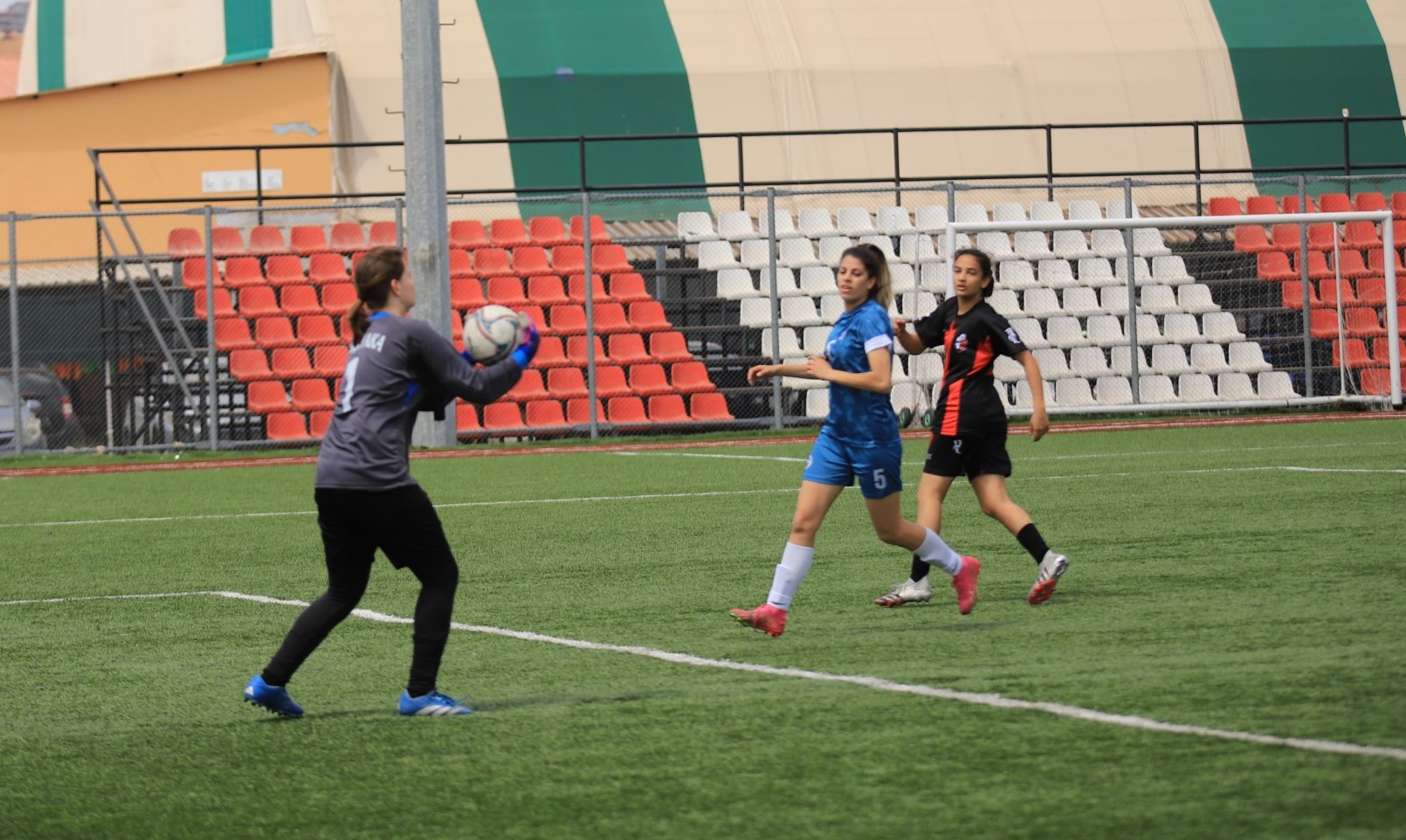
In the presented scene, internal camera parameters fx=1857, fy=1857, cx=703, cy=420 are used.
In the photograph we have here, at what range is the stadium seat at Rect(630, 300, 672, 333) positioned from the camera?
2347 centimetres

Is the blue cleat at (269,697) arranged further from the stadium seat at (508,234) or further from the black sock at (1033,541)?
the stadium seat at (508,234)

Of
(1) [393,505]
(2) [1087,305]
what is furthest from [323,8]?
(1) [393,505]

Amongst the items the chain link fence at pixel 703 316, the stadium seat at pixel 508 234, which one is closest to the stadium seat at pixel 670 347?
the chain link fence at pixel 703 316

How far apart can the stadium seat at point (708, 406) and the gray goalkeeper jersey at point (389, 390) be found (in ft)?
55.0

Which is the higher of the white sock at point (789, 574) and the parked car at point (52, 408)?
the parked car at point (52, 408)

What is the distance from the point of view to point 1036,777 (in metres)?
4.94

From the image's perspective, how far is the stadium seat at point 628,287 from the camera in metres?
23.7

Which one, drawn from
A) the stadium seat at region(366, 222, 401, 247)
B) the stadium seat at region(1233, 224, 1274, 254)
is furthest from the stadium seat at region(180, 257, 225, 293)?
the stadium seat at region(1233, 224, 1274, 254)

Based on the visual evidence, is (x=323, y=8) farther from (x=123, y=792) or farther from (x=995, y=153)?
(x=123, y=792)

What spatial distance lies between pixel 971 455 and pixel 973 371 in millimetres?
398

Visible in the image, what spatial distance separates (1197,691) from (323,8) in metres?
23.6

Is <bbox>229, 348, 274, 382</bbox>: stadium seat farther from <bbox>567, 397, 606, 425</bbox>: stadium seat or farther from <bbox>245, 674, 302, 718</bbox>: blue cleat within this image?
<bbox>245, 674, 302, 718</bbox>: blue cleat

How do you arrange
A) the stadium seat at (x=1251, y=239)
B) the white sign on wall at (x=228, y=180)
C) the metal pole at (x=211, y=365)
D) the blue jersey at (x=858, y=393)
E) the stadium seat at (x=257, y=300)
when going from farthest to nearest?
the white sign on wall at (x=228, y=180), the stadium seat at (x=1251, y=239), the stadium seat at (x=257, y=300), the metal pole at (x=211, y=365), the blue jersey at (x=858, y=393)

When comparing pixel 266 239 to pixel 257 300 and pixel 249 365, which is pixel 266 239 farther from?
pixel 249 365
